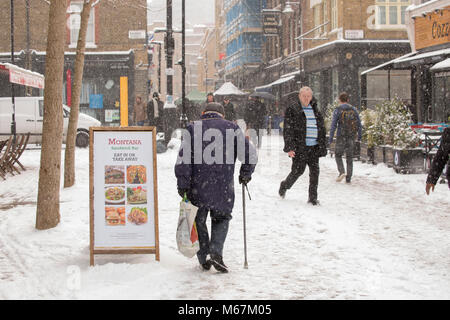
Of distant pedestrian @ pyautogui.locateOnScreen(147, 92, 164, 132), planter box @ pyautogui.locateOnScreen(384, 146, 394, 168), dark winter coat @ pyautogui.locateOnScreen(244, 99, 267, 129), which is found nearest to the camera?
planter box @ pyautogui.locateOnScreen(384, 146, 394, 168)

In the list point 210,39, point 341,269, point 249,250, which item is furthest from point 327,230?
point 210,39

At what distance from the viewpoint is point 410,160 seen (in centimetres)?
1375

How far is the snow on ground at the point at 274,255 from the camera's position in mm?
5332

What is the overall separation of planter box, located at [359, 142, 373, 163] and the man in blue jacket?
10.6m

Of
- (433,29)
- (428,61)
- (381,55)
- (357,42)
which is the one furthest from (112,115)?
(428,61)

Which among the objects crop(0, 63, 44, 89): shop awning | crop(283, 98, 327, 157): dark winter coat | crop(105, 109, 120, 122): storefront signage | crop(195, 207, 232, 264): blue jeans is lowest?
crop(195, 207, 232, 264): blue jeans

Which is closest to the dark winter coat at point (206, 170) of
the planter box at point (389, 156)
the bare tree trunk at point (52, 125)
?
the bare tree trunk at point (52, 125)

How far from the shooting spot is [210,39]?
298ft

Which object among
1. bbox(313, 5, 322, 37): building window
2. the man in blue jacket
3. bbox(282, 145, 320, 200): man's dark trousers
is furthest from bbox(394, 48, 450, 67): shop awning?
the man in blue jacket

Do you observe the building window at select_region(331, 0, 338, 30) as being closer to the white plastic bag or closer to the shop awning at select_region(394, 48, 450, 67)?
the shop awning at select_region(394, 48, 450, 67)

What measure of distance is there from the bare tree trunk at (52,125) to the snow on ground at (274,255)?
294mm

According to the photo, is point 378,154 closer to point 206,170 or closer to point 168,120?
point 168,120

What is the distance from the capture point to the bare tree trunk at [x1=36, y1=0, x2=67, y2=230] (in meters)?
7.65

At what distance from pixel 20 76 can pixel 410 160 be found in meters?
10.3
